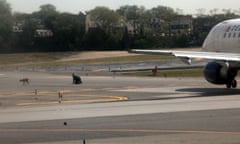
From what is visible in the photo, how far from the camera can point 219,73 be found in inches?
1516

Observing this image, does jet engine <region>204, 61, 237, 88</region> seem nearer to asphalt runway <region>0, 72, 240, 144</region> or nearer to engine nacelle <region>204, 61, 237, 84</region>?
engine nacelle <region>204, 61, 237, 84</region>

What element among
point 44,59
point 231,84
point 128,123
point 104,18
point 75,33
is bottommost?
point 44,59

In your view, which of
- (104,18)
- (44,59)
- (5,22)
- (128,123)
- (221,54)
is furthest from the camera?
(104,18)

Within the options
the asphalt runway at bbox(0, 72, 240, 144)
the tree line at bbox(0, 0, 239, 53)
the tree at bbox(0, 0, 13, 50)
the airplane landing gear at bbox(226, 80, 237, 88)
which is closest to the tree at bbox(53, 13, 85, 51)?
the tree line at bbox(0, 0, 239, 53)

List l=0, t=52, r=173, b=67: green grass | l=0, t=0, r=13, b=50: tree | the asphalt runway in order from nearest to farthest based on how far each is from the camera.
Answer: the asphalt runway → l=0, t=0, r=13, b=50: tree → l=0, t=52, r=173, b=67: green grass

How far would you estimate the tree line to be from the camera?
353 feet

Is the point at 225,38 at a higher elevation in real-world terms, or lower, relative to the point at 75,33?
higher

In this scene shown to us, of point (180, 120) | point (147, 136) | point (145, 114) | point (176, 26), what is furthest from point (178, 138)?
point (176, 26)

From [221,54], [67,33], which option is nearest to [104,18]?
[67,33]

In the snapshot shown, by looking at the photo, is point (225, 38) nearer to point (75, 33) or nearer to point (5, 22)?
point (5, 22)

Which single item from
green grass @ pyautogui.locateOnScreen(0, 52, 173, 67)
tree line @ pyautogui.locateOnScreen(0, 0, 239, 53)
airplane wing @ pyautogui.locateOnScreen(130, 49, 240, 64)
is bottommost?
green grass @ pyautogui.locateOnScreen(0, 52, 173, 67)

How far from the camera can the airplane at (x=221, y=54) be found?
118 feet

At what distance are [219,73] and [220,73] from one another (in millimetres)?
58

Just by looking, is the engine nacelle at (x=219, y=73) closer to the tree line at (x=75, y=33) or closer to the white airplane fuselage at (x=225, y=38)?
the white airplane fuselage at (x=225, y=38)
